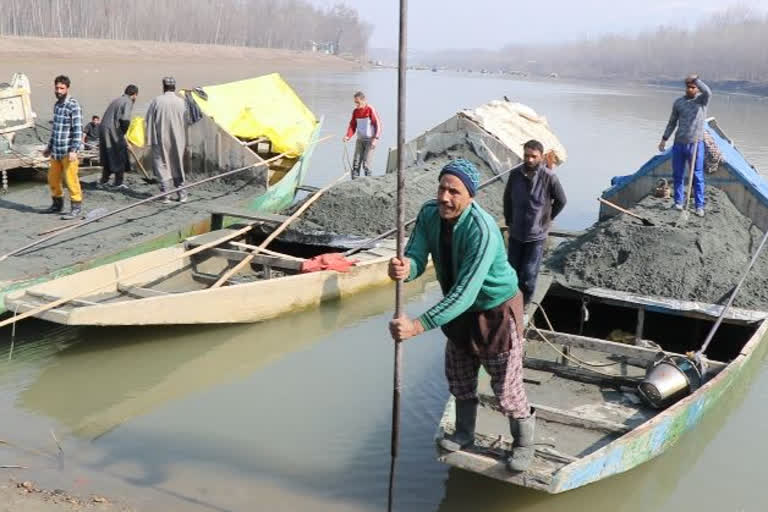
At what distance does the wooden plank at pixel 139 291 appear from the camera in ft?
20.6

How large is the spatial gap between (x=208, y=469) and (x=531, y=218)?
2923mm

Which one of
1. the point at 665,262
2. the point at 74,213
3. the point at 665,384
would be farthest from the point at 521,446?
the point at 74,213

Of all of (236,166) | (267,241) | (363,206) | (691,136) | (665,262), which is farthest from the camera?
(236,166)

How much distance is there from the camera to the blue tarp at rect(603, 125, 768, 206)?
8.52 meters

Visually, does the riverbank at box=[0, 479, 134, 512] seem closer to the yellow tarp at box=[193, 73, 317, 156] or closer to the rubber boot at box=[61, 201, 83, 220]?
the rubber boot at box=[61, 201, 83, 220]

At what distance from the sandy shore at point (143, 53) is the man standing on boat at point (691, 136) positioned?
4167cm

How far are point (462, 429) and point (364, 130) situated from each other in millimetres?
7901

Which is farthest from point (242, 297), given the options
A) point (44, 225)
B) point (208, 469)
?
point (44, 225)

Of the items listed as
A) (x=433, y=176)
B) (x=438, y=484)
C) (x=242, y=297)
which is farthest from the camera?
(x=433, y=176)

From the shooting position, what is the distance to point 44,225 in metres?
7.80

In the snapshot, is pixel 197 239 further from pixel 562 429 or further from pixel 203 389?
pixel 562 429

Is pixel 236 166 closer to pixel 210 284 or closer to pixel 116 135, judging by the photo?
pixel 116 135

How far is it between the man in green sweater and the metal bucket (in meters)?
1.50

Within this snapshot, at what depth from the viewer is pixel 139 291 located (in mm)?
6398
